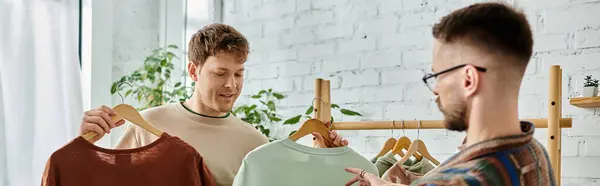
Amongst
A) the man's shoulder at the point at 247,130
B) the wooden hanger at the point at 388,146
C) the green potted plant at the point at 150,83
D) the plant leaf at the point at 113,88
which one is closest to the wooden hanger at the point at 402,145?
the wooden hanger at the point at 388,146

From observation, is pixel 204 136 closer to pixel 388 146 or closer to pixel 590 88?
pixel 388 146

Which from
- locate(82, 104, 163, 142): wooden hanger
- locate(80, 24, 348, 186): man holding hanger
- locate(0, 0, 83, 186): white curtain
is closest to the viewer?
locate(82, 104, 163, 142): wooden hanger

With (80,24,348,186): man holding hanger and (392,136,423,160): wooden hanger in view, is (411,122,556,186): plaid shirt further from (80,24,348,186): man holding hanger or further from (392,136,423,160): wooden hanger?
(392,136,423,160): wooden hanger

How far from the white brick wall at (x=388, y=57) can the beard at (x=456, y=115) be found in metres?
1.38

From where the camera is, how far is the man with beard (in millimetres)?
1153

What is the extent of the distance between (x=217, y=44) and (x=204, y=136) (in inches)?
11.5

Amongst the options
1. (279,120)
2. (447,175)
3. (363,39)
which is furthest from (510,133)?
(279,120)

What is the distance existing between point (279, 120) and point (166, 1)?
3.22 feet

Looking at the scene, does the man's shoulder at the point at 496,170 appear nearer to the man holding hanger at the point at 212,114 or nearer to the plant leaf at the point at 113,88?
the man holding hanger at the point at 212,114

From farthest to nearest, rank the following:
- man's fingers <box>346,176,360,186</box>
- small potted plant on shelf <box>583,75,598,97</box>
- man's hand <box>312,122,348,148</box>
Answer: small potted plant on shelf <box>583,75,598,97</box>, man's hand <box>312,122,348,148</box>, man's fingers <box>346,176,360,186</box>

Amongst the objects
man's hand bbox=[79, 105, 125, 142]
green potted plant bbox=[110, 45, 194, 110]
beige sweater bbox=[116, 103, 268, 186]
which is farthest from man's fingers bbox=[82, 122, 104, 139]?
green potted plant bbox=[110, 45, 194, 110]

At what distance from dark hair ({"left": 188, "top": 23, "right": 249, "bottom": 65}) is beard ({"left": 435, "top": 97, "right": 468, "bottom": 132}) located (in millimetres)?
970

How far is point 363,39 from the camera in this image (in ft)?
10.0

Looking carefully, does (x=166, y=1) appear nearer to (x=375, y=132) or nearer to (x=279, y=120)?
(x=279, y=120)
